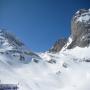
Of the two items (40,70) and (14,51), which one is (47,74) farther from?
(14,51)

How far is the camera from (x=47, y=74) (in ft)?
490

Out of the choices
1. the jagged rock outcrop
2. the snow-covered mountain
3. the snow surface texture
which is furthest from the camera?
the jagged rock outcrop

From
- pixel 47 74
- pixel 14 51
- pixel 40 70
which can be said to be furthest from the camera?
pixel 14 51

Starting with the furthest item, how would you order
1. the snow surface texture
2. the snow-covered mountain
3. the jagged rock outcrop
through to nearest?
the jagged rock outcrop, the snow-covered mountain, the snow surface texture

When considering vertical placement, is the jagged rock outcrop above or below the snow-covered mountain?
above

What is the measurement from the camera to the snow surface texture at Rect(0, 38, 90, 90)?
423 ft

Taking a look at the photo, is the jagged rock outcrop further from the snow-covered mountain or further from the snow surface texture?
the snow surface texture

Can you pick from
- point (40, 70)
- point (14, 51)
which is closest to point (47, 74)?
point (40, 70)

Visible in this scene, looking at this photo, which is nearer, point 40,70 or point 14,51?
point 40,70

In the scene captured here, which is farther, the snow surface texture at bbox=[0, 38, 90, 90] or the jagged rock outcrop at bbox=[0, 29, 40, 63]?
the jagged rock outcrop at bbox=[0, 29, 40, 63]

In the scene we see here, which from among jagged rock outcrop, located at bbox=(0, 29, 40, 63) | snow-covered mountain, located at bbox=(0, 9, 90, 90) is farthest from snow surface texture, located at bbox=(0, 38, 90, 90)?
jagged rock outcrop, located at bbox=(0, 29, 40, 63)

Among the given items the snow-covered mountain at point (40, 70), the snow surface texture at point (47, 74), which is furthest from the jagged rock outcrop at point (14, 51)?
the snow surface texture at point (47, 74)

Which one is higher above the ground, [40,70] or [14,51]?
[14,51]

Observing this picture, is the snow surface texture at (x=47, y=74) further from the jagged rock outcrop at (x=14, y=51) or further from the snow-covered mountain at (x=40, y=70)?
the jagged rock outcrop at (x=14, y=51)
